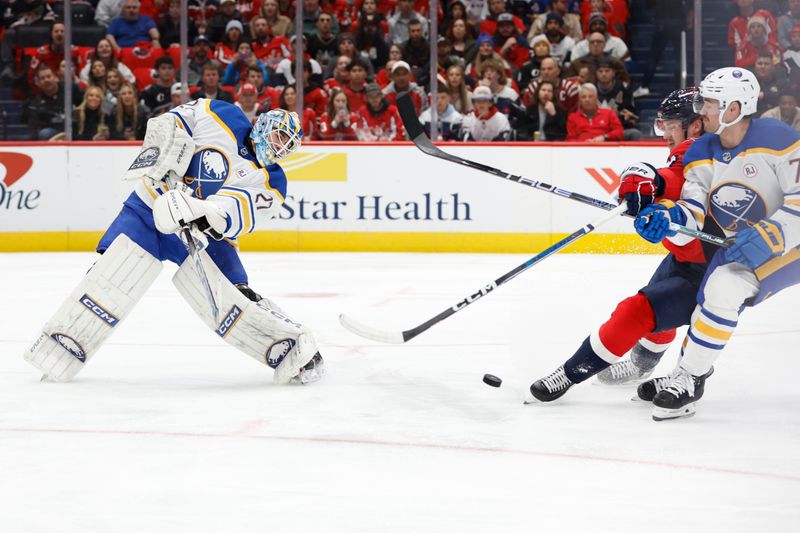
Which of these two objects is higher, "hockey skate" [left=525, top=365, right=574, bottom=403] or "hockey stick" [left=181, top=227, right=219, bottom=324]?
"hockey stick" [left=181, top=227, right=219, bottom=324]

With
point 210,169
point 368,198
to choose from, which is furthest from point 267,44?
point 210,169

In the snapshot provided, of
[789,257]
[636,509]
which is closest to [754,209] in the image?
[789,257]

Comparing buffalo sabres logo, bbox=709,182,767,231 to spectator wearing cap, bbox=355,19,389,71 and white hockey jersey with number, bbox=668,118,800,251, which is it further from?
spectator wearing cap, bbox=355,19,389,71

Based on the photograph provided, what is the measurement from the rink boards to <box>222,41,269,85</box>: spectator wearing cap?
0.67 metres

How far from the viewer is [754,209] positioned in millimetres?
3066

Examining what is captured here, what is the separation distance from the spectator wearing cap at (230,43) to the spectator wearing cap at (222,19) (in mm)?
19

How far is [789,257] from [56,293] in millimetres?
3838

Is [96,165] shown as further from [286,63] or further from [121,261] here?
[121,261]

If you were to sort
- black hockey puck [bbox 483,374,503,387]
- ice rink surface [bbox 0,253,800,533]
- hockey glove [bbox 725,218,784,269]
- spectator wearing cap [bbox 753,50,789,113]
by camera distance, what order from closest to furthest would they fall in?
1. ice rink surface [bbox 0,253,800,533]
2. hockey glove [bbox 725,218,784,269]
3. black hockey puck [bbox 483,374,503,387]
4. spectator wearing cap [bbox 753,50,789,113]

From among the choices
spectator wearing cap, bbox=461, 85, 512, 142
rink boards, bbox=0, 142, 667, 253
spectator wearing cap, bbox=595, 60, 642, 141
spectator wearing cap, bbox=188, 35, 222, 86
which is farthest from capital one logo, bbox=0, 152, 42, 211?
spectator wearing cap, bbox=595, 60, 642, 141

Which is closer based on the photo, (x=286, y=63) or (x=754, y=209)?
(x=754, y=209)

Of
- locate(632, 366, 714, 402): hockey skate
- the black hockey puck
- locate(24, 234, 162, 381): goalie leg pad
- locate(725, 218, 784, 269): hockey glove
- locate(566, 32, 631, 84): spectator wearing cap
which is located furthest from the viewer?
locate(566, 32, 631, 84): spectator wearing cap

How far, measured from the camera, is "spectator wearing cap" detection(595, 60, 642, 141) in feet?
25.1

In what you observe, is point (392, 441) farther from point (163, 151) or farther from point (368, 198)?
point (368, 198)
